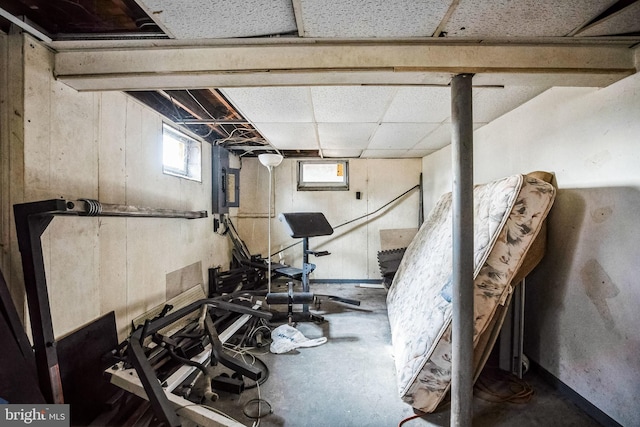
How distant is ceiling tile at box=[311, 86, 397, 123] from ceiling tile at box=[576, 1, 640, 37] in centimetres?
107

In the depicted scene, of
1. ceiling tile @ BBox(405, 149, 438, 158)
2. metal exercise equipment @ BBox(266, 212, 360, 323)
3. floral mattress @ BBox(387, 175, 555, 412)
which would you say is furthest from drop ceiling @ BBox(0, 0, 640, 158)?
ceiling tile @ BBox(405, 149, 438, 158)

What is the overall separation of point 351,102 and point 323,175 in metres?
2.63

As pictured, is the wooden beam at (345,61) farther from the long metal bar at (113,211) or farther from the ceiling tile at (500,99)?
the long metal bar at (113,211)

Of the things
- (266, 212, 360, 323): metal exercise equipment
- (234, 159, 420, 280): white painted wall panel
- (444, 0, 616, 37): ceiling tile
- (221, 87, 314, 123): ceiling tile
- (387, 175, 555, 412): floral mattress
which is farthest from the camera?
(234, 159, 420, 280): white painted wall panel

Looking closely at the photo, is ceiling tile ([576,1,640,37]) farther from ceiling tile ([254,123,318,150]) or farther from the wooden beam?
ceiling tile ([254,123,318,150])

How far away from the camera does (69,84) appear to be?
5.20ft

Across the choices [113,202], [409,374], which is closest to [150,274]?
[113,202]

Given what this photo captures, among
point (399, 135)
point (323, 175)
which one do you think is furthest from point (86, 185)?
point (323, 175)

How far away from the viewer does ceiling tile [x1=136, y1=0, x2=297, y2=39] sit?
1146 millimetres

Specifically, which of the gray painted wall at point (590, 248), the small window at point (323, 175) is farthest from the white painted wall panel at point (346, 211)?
the gray painted wall at point (590, 248)

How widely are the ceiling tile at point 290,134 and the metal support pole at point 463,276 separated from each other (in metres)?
1.78

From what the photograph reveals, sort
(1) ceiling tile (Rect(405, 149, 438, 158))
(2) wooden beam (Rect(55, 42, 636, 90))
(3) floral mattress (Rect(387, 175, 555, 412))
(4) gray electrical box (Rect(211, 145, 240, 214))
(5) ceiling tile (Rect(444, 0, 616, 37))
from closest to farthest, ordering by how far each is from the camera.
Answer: (5) ceiling tile (Rect(444, 0, 616, 37))
(2) wooden beam (Rect(55, 42, 636, 90))
(3) floral mattress (Rect(387, 175, 555, 412))
(4) gray electrical box (Rect(211, 145, 240, 214))
(1) ceiling tile (Rect(405, 149, 438, 158))

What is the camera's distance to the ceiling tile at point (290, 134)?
9.73ft

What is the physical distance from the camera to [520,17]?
1.23m
